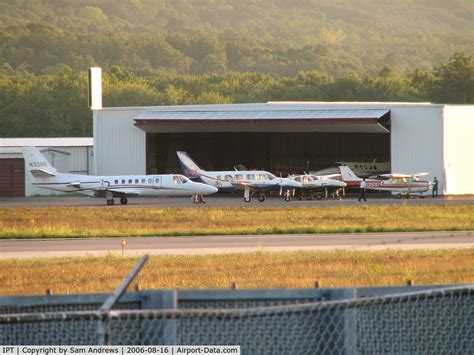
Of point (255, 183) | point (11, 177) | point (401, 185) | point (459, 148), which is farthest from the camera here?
point (11, 177)

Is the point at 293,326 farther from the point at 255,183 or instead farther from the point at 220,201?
the point at 255,183

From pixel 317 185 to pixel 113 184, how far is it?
42.4 ft

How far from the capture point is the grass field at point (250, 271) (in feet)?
74.7

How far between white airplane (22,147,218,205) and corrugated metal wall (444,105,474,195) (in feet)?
50.3

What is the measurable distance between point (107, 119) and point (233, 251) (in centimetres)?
4344

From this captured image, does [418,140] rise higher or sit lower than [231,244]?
higher

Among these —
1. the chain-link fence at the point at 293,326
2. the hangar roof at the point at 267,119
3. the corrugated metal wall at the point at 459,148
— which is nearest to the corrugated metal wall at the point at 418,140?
the corrugated metal wall at the point at 459,148

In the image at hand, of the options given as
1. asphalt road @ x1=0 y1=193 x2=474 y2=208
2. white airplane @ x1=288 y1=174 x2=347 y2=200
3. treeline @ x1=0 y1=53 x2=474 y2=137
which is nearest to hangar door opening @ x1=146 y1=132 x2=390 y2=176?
asphalt road @ x1=0 y1=193 x2=474 y2=208

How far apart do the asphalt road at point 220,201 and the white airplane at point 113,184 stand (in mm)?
751

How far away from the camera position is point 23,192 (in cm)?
7638

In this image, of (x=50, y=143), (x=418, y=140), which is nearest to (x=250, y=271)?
(x=418, y=140)

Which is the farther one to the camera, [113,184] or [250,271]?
[113,184]

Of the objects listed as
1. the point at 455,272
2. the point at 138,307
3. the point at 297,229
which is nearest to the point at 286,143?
the point at 297,229

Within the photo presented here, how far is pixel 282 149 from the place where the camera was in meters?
83.6
